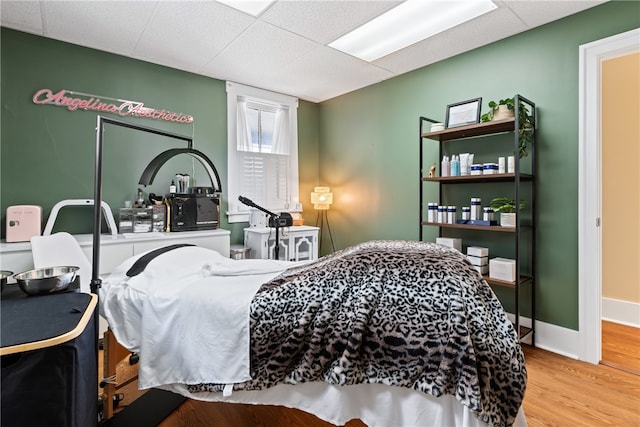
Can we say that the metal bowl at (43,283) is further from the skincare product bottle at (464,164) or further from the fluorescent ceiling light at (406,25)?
the skincare product bottle at (464,164)

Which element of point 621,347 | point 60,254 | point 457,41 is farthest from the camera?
point 457,41

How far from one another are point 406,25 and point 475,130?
0.96 m

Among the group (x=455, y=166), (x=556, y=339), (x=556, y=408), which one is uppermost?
(x=455, y=166)

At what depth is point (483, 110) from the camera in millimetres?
2676

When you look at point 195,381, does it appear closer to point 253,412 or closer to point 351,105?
point 253,412

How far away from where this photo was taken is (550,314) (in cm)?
235

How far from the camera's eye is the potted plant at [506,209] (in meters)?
2.28

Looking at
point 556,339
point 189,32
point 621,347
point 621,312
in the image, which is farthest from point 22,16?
point 621,312

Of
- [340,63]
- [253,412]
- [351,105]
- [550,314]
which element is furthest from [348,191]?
[253,412]

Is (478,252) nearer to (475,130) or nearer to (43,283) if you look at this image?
(475,130)

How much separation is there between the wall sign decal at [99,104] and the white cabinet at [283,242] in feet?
4.49

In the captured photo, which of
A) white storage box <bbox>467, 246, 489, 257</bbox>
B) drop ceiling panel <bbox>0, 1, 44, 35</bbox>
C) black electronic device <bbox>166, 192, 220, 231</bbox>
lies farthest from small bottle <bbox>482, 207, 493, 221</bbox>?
drop ceiling panel <bbox>0, 1, 44, 35</bbox>

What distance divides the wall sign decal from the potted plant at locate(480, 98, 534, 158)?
2.77 meters

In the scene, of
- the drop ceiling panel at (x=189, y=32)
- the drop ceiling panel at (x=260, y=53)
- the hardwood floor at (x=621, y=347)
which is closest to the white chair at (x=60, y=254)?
the drop ceiling panel at (x=189, y=32)
